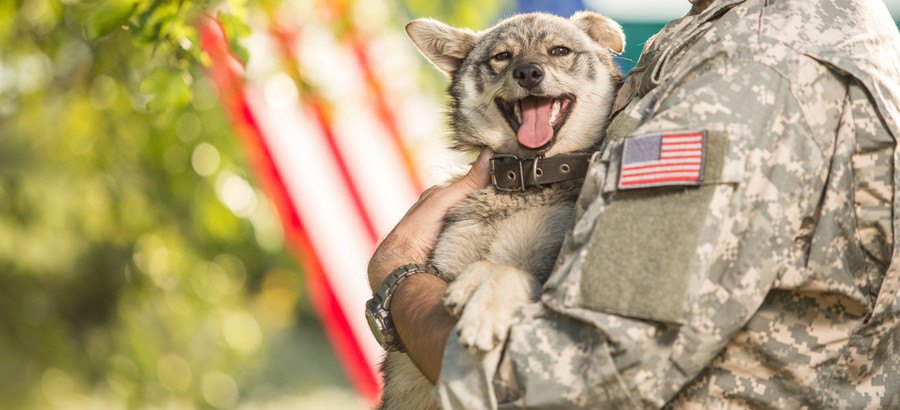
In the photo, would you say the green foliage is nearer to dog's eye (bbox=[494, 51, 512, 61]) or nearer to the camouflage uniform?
dog's eye (bbox=[494, 51, 512, 61])

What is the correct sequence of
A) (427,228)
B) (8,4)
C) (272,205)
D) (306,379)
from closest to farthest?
(427,228)
(8,4)
(272,205)
(306,379)

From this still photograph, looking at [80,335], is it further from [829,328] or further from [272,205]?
[829,328]

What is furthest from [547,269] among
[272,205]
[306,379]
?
[306,379]

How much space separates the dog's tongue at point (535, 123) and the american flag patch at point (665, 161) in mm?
1169

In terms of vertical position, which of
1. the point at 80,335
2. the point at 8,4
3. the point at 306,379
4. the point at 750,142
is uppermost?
the point at 8,4

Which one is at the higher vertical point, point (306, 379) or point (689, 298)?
point (689, 298)

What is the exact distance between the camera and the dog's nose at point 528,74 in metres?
3.39

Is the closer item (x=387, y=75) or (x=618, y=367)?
(x=618, y=367)

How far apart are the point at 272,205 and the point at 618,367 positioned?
534 cm

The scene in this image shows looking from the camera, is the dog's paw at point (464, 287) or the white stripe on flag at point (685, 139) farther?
the dog's paw at point (464, 287)

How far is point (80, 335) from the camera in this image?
9555 mm

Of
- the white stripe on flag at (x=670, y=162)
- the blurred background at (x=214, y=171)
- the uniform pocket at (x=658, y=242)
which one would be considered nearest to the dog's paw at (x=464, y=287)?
the uniform pocket at (x=658, y=242)

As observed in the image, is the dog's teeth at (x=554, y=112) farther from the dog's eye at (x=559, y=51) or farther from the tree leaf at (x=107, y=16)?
the tree leaf at (x=107, y=16)

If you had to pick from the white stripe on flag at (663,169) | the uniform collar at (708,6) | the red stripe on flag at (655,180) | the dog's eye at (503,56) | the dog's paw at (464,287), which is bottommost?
the dog's paw at (464,287)
